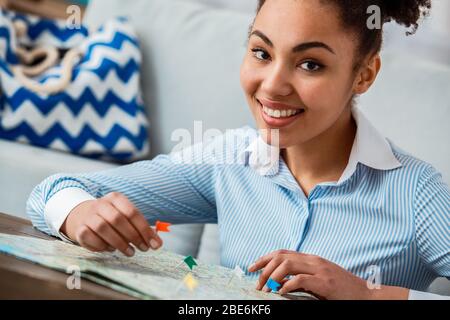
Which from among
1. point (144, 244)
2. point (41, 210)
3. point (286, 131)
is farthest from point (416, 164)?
point (41, 210)

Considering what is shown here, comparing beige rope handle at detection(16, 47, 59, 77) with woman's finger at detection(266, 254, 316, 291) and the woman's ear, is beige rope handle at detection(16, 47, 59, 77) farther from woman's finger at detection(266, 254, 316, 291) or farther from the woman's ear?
woman's finger at detection(266, 254, 316, 291)

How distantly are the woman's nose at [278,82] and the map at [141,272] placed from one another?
0.28 m

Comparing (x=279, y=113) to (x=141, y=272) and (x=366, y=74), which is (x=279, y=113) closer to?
(x=366, y=74)

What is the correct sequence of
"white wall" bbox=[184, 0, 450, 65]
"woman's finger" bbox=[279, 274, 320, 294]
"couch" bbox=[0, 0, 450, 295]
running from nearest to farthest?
1. "woman's finger" bbox=[279, 274, 320, 294]
2. "couch" bbox=[0, 0, 450, 295]
3. "white wall" bbox=[184, 0, 450, 65]

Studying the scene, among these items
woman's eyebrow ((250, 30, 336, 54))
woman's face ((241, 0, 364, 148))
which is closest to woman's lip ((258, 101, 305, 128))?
woman's face ((241, 0, 364, 148))

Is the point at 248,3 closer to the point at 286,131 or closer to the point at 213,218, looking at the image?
the point at 213,218

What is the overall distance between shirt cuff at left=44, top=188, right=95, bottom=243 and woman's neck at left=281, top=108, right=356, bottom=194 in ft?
1.22

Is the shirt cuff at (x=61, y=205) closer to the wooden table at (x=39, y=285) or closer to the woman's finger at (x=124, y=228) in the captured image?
the woman's finger at (x=124, y=228)

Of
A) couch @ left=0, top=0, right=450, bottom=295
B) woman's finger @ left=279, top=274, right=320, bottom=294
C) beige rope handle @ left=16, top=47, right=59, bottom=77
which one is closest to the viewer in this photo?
woman's finger @ left=279, top=274, right=320, bottom=294

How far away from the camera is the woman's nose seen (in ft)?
3.58

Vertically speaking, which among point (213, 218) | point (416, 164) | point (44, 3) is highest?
point (44, 3)
